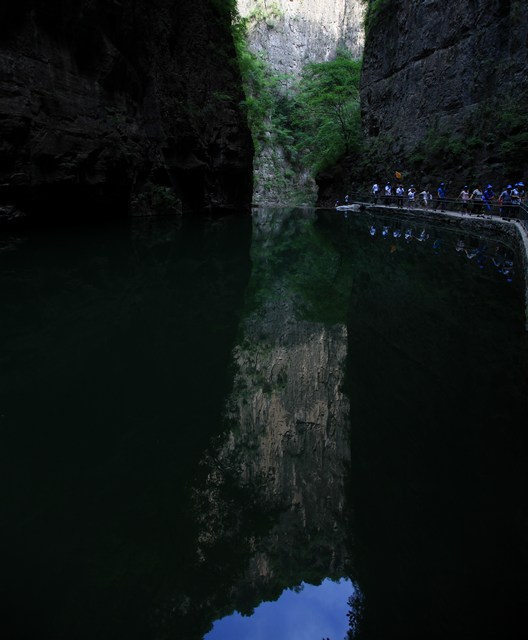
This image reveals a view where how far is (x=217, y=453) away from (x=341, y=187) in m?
37.0

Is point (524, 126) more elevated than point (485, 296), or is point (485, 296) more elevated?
point (524, 126)

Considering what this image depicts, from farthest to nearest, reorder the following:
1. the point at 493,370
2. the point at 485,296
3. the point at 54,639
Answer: the point at 485,296 < the point at 493,370 < the point at 54,639

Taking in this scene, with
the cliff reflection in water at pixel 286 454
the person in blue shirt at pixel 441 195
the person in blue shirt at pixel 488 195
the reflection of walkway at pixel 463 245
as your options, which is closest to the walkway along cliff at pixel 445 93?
the person in blue shirt at pixel 441 195

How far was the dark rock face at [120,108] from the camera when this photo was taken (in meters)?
13.3

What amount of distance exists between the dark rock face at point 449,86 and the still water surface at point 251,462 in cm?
1878

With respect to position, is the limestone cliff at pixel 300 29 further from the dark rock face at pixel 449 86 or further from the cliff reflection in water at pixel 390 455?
the cliff reflection in water at pixel 390 455

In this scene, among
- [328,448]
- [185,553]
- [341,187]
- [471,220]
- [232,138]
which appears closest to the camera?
[185,553]

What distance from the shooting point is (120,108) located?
1812 cm

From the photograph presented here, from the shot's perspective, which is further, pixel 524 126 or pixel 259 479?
pixel 524 126

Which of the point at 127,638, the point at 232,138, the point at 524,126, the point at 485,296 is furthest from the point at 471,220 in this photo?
the point at 127,638

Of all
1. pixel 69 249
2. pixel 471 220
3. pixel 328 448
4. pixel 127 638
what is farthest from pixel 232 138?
pixel 127 638

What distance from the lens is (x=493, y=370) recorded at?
4680 mm

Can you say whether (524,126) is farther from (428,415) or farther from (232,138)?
(428,415)

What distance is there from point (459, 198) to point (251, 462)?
23.2m
